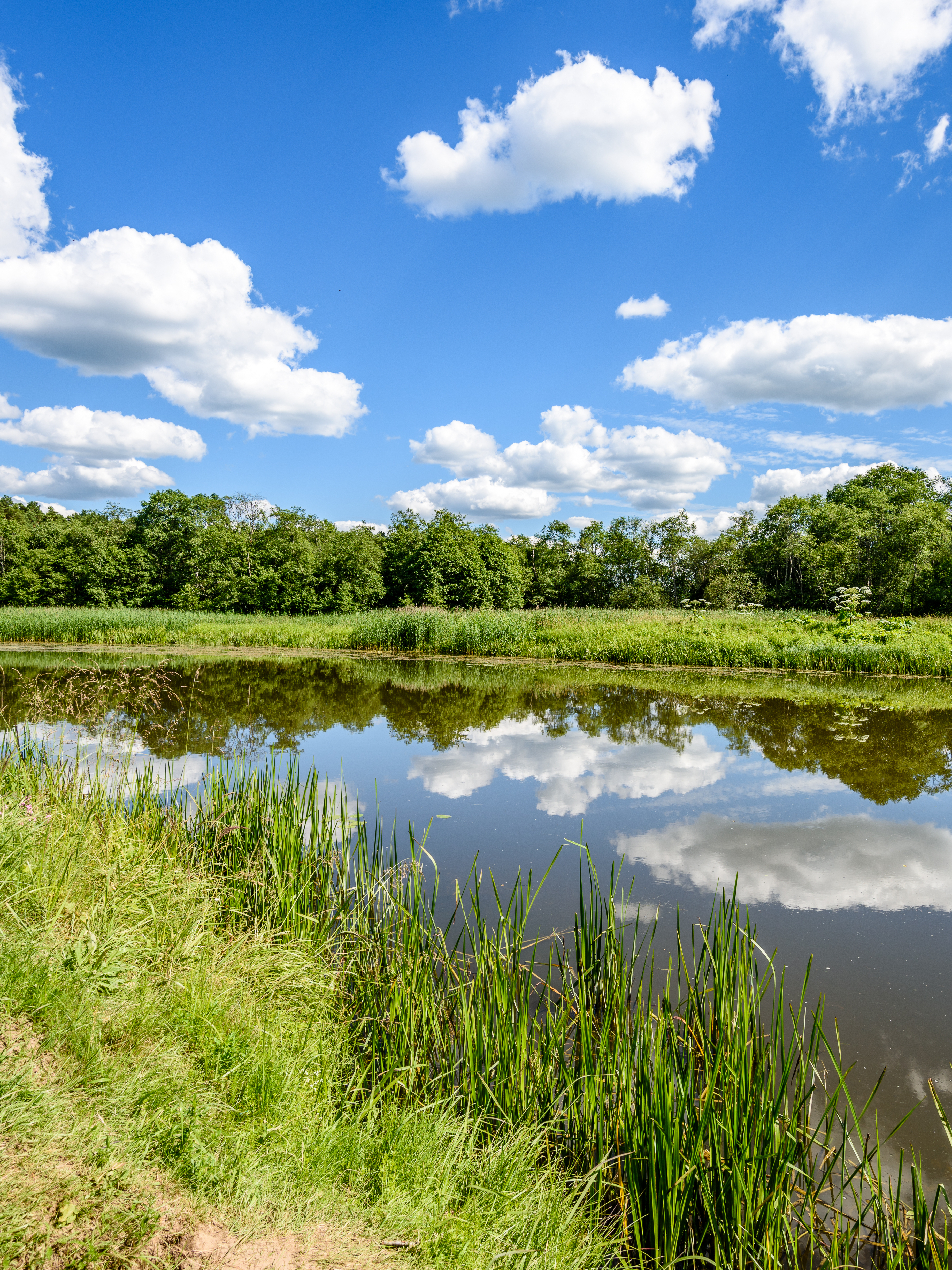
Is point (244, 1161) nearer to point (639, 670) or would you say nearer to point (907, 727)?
point (907, 727)

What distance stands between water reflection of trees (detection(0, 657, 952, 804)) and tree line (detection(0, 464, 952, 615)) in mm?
21276

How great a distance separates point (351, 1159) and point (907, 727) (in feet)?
40.2

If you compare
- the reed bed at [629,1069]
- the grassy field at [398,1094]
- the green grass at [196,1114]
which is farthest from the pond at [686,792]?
the green grass at [196,1114]

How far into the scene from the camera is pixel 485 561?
148 ft

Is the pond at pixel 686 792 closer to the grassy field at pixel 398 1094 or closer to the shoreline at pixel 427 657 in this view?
the grassy field at pixel 398 1094

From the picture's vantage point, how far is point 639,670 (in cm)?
1973

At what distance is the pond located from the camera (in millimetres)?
4027

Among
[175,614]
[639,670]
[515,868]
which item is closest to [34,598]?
[175,614]

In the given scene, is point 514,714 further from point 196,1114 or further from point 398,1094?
point 196,1114

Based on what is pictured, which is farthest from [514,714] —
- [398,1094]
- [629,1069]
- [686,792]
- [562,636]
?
[562,636]

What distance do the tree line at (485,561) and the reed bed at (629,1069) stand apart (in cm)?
3417

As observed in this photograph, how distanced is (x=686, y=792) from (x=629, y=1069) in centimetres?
Answer: 572

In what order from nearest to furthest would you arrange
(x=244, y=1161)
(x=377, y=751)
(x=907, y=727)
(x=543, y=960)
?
(x=244, y=1161) < (x=543, y=960) < (x=377, y=751) < (x=907, y=727)

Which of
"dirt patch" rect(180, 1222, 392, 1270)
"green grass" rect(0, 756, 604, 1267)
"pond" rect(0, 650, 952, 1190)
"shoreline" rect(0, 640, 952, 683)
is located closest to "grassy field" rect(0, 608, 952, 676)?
"shoreline" rect(0, 640, 952, 683)
